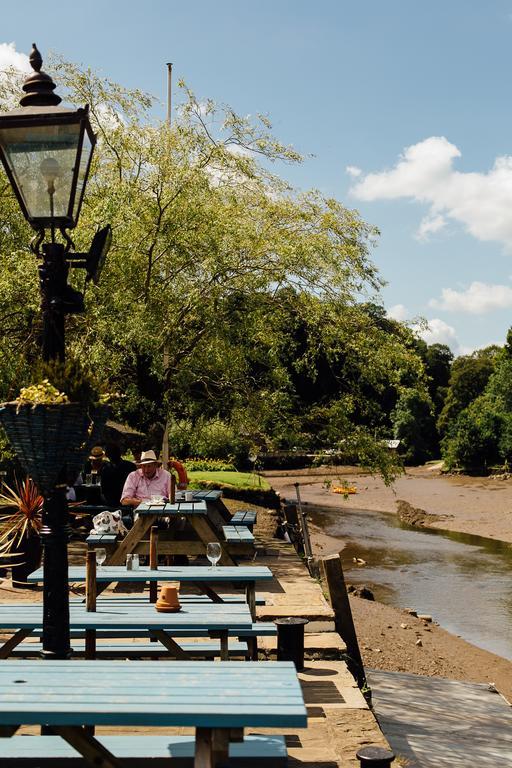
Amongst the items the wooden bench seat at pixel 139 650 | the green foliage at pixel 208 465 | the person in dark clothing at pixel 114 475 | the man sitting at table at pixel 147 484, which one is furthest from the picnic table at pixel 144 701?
the green foliage at pixel 208 465

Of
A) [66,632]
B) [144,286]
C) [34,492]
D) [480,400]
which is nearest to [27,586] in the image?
[34,492]

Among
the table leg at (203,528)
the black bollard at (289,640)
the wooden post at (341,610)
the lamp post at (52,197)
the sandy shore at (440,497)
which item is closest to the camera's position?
the lamp post at (52,197)

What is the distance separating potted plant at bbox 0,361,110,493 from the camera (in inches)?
180

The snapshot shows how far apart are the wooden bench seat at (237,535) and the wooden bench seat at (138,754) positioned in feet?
17.6

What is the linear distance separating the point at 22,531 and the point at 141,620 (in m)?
2.63

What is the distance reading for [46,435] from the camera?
15.1 ft

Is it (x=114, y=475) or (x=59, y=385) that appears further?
(x=114, y=475)

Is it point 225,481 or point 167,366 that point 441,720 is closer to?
point 167,366

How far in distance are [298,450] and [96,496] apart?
3.51 metres

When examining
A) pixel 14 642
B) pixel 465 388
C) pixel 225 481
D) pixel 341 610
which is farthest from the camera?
pixel 465 388

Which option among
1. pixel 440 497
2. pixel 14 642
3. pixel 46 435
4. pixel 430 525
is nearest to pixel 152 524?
pixel 14 642

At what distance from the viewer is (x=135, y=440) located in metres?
18.7

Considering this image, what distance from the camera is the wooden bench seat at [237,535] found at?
387 inches

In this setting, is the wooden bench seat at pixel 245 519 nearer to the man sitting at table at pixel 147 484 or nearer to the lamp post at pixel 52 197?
the man sitting at table at pixel 147 484
